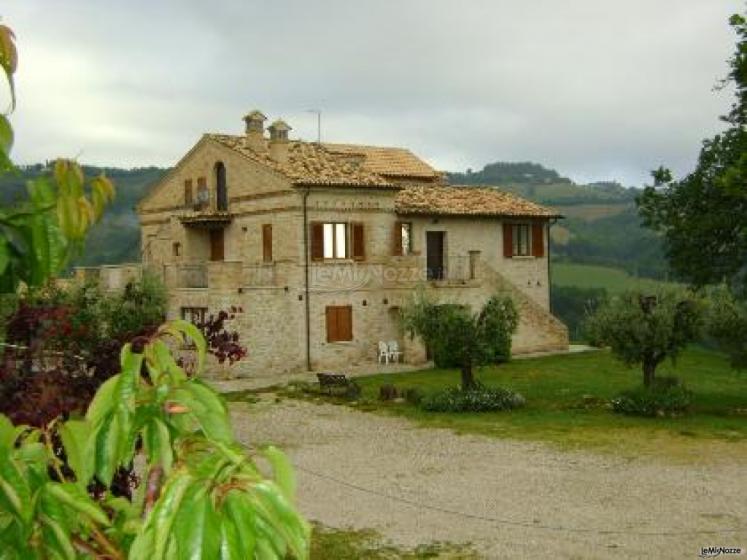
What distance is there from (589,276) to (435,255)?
58.8 meters

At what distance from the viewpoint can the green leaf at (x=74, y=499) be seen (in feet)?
5.59

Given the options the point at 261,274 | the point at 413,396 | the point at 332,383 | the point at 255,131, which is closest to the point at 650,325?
the point at 413,396

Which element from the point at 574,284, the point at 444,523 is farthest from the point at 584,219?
the point at 444,523

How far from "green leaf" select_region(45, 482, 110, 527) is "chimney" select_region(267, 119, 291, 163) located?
32.3 m

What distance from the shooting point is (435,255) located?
36.5 meters

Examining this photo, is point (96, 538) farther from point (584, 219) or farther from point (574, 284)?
point (584, 219)

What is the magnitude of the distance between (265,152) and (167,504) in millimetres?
33670

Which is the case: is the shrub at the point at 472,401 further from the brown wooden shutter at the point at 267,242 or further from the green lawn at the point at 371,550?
the brown wooden shutter at the point at 267,242

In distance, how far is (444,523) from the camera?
12539 mm

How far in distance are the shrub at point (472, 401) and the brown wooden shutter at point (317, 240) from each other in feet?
33.5

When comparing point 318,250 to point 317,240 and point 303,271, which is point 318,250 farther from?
point 303,271

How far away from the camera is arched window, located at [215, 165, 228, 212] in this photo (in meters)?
35.4

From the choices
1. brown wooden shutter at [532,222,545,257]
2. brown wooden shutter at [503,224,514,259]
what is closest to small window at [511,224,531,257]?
brown wooden shutter at [503,224,514,259]

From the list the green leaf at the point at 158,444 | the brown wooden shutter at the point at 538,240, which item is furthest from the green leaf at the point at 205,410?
the brown wooden shutter at the point at 538,240
